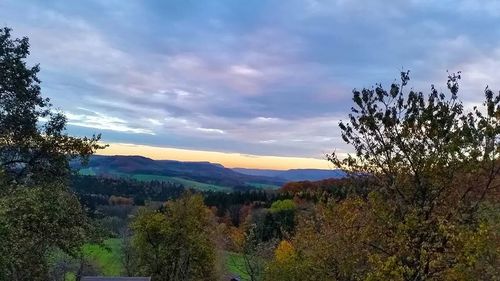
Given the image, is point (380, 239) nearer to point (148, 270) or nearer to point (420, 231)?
point (420, 231)

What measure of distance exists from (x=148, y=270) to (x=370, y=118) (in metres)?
34.9

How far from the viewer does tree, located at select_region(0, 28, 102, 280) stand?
17672 millimetres

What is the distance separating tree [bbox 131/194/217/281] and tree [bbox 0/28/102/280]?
2293 cm

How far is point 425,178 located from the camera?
15742 millimetres

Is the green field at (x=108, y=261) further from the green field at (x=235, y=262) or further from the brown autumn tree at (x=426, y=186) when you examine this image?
A: the brown autumn tree at (x=426, y=186)

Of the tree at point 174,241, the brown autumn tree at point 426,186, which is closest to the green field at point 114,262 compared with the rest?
the tree at point 174,241

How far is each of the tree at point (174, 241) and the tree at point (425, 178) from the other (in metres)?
30.1

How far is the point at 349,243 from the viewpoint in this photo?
18.6 m

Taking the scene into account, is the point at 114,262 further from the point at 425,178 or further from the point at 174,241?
the point at 425,178

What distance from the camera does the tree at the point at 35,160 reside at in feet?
58.0

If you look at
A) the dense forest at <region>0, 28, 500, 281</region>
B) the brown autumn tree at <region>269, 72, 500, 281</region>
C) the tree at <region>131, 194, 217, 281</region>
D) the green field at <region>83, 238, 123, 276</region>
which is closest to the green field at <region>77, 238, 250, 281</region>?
the green field at <region>83, 238, 123, 276</region>

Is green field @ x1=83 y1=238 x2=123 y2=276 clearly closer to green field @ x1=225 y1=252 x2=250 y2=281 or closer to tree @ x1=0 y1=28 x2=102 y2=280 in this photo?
green field @ x1=225 y1=252 x2=250 y2=281

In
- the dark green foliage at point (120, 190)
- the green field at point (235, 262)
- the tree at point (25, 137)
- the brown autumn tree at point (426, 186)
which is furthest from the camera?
the dark green foliage at point (120, 190)

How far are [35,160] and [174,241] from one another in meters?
24.5
